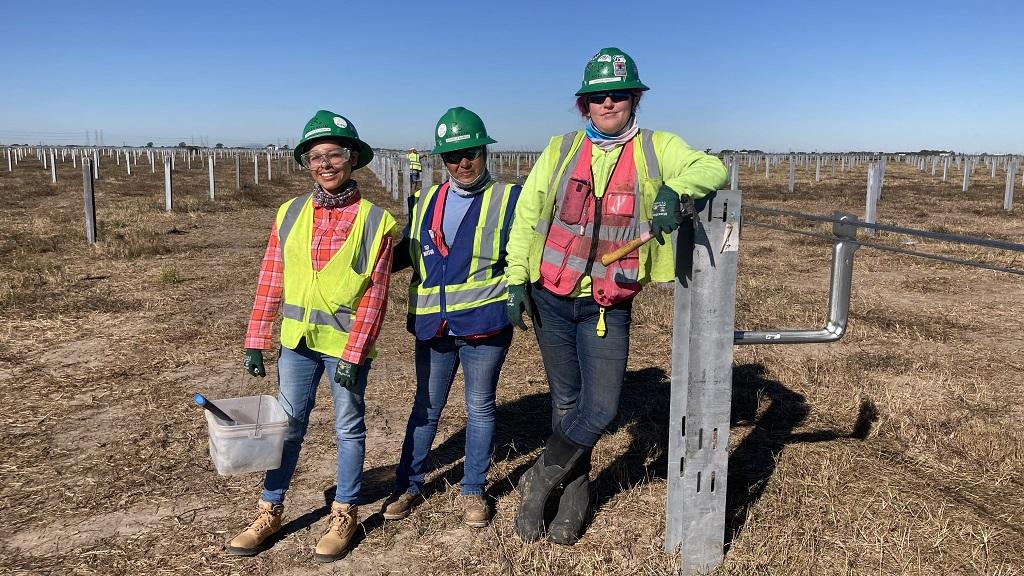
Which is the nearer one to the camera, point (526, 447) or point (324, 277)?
point (324, 277)

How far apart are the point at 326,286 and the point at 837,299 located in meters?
1.78

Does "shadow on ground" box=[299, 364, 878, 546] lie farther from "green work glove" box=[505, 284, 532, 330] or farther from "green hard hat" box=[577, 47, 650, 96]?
"green hard hat" box=[577, 47, 650, 96]

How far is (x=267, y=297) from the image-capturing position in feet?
9.44

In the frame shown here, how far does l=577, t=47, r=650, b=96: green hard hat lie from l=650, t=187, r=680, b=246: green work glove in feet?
1.48

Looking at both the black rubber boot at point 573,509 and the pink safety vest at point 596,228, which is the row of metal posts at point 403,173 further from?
the black rubber boot at point 573,509

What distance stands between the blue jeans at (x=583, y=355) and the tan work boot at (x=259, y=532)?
4.02ft

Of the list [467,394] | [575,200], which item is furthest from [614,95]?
[467,394]

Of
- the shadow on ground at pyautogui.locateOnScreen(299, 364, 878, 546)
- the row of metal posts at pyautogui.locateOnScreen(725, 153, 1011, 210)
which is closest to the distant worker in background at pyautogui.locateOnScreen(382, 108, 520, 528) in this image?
the shadow on ground at pyautogui.locateOnScreen(299, 364, 878, 546)

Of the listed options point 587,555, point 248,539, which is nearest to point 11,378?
point 248,539

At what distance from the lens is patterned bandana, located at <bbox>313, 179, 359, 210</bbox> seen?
2.75 meters

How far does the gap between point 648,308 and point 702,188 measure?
4.97m

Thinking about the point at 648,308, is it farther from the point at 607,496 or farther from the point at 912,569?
the point at 912,569

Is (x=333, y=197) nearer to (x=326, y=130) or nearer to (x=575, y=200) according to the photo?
(x=326, y=130)

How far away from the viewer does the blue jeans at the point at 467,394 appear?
9.95ft
